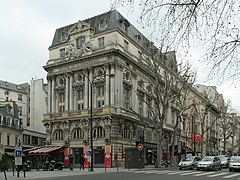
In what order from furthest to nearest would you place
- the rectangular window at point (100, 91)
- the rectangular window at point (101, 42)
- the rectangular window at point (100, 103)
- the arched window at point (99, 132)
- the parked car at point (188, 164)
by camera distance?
the rectangular window at point (101, 42), the rectangular window at point (100, 91), the rectangular window at point (100, 103), the arched window at point (99, 132), the parked car at point (188, 164)

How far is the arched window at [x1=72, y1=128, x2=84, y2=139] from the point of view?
188 feet

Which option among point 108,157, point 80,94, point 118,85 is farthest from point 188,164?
point 80,94

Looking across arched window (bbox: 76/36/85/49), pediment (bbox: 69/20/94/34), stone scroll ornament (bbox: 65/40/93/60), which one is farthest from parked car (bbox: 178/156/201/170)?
pediment (bbox: 69/20/94/34)

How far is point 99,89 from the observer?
5747cm

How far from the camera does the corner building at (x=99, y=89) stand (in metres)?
54.6

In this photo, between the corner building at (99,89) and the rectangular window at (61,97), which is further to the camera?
the rectangular window at (61,97)

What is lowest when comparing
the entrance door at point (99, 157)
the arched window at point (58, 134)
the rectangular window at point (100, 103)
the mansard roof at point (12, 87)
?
the entrance door at point (99, 157)

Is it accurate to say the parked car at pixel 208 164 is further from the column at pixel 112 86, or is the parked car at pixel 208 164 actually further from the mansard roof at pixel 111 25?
the mansard roof at pixel 111 25

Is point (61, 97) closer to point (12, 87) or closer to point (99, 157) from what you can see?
point (99, 157)

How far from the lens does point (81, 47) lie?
59.2 m

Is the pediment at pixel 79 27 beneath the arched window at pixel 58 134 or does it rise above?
above

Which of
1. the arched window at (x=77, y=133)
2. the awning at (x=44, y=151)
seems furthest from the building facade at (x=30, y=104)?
the arched window at (x=77, y=133)

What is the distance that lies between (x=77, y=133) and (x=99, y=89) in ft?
24.5

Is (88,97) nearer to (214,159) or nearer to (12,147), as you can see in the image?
(12,147)
